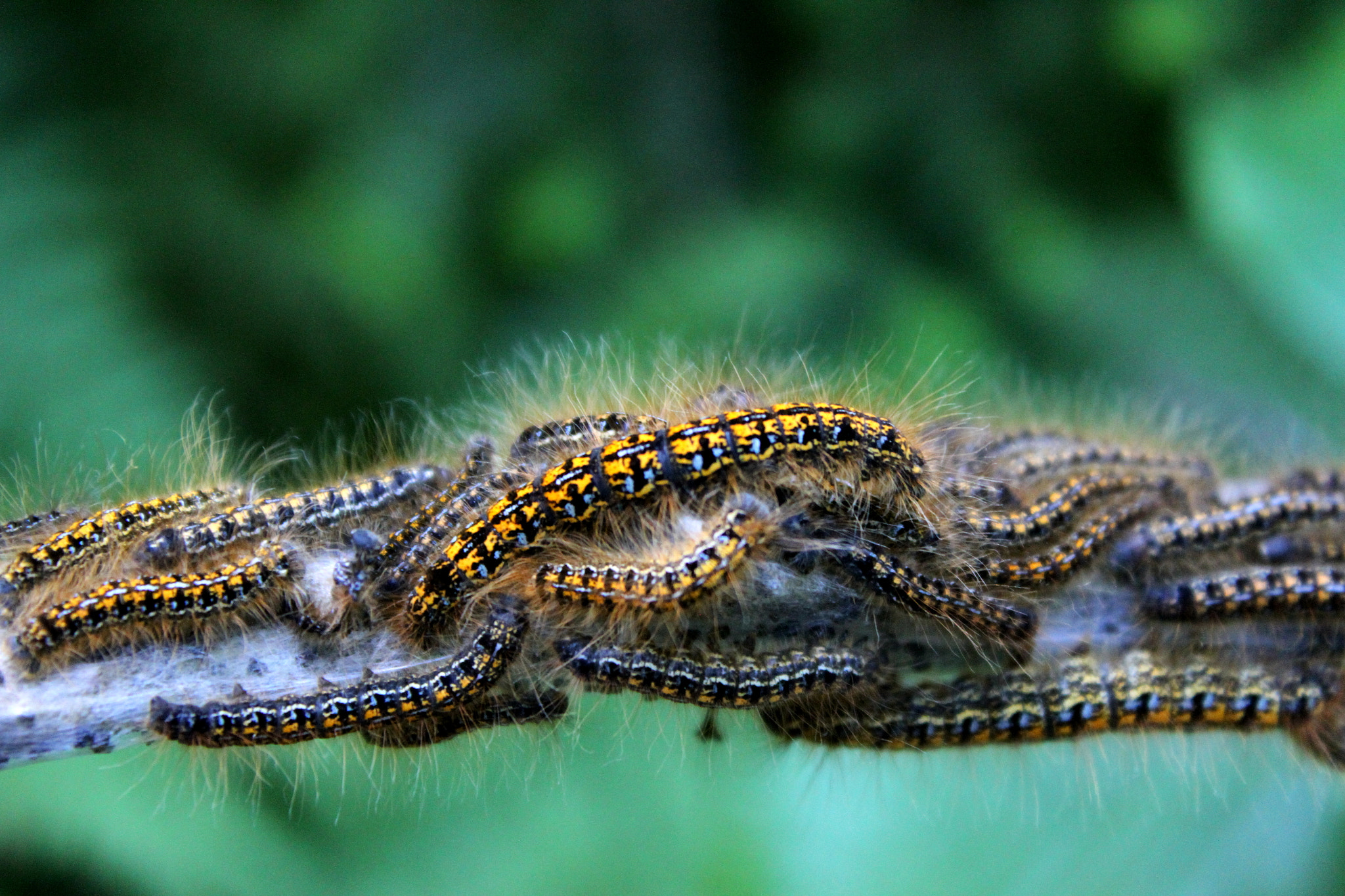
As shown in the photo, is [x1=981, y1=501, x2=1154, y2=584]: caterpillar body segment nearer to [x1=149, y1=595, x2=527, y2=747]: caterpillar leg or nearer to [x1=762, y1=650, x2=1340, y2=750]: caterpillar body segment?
[x1=762, y1=650, x2=1340, y2=750]: caterpillar body segment

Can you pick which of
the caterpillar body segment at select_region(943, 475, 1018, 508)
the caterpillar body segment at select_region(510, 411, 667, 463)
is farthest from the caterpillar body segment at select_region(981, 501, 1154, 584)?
→ the caterpillar body segment at select_region(510, 411, 667, 463)

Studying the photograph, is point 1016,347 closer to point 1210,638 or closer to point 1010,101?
point 1010,101

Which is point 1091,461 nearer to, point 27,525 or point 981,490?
point 981,490

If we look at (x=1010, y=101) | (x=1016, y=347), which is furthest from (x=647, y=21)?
(x=1016, y=347)

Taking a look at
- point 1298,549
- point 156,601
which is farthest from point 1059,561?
point 156,601

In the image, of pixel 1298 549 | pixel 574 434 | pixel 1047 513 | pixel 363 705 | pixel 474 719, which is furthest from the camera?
pixel 1298 549
